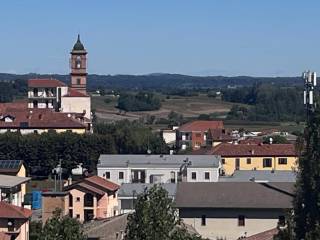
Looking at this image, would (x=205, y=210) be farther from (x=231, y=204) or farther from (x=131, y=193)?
(x=131, y=193)

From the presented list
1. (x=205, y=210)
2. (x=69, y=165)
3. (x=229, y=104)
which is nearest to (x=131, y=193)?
(x=205, y=210)

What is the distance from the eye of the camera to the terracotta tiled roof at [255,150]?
191 ft

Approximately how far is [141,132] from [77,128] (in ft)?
13.3

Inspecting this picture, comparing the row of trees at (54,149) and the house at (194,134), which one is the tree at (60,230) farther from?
the house at (194,134)

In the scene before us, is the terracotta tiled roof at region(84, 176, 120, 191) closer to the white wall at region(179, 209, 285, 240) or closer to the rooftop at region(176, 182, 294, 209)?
the rooftop at region(176, 182, 294, 209)

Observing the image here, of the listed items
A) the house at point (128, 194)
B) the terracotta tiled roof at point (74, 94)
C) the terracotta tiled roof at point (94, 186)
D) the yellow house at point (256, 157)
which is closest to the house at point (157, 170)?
the yellow house at point (256, 157)

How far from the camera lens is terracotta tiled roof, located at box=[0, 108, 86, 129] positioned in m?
72.1

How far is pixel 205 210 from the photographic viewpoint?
34844 mm

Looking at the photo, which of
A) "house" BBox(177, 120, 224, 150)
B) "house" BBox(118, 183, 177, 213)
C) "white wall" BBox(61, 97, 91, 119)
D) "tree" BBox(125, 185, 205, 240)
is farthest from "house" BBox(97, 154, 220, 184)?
"tree" BBox(125, 185, 205, 240)

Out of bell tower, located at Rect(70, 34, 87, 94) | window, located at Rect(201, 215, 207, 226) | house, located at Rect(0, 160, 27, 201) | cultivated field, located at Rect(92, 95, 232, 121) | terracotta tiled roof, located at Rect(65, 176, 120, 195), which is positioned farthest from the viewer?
cultivated field, located at Rect(92, 95, 232, 121)

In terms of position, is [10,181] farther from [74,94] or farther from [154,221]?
[74,94]

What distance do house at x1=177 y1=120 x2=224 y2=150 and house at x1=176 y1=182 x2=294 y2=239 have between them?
141 ft

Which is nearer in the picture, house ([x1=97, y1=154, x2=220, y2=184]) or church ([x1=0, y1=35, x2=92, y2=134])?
house ([x1=97, y1=154, x2=220, y2=184])

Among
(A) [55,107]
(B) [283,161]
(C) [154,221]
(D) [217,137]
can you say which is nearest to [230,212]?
(C) [154,221]
